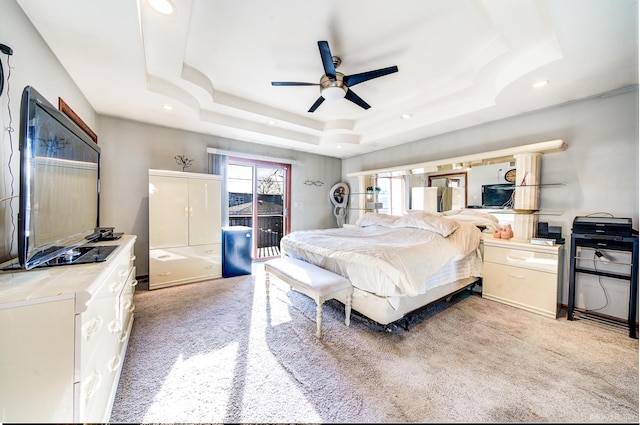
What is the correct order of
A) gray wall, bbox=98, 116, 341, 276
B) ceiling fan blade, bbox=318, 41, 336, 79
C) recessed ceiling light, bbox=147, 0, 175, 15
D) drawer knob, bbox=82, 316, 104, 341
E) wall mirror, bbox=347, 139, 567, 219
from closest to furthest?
drawer knob, bbox=82, 316, 104, 341, recessed ceiling light, bbox=147, 0, 175, 15, ceiling fan blade, bbox=318, 41, 336, 79, wall mirror, bbox=347, 139, 567, 219, gray wall, bbox=98, 116, 341, 276

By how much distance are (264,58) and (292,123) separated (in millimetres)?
1495

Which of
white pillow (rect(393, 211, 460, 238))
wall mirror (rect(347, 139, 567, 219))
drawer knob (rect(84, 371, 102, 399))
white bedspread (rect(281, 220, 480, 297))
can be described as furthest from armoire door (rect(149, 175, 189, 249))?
wall mirror (rect(347, 139, 567, 219))

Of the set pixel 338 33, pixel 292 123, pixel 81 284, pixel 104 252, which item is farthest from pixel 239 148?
pixel 81 284

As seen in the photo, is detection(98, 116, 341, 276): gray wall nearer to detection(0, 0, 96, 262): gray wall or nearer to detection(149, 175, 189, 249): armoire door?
detection(149, 175, 189, 249): armoire door

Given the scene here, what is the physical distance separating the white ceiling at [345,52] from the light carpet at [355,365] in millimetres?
2434

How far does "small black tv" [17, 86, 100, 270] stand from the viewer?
1.04 meters

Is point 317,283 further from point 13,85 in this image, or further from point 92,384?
point 13,85

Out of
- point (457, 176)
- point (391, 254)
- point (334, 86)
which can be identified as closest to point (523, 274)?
point (457, 176)

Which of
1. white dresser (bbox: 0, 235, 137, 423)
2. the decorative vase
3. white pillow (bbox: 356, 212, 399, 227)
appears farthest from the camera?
white pillow (bbox: 356, 212, 399, 227)

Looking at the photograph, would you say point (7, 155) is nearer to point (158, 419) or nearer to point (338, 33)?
point (158, 419)

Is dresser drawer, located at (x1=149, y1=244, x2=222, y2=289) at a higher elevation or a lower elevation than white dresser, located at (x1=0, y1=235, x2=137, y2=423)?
lower

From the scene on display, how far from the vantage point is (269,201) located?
5.25m

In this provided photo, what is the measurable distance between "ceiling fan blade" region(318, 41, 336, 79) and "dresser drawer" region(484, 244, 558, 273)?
9.28 ft

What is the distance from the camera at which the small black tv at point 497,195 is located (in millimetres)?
3250
